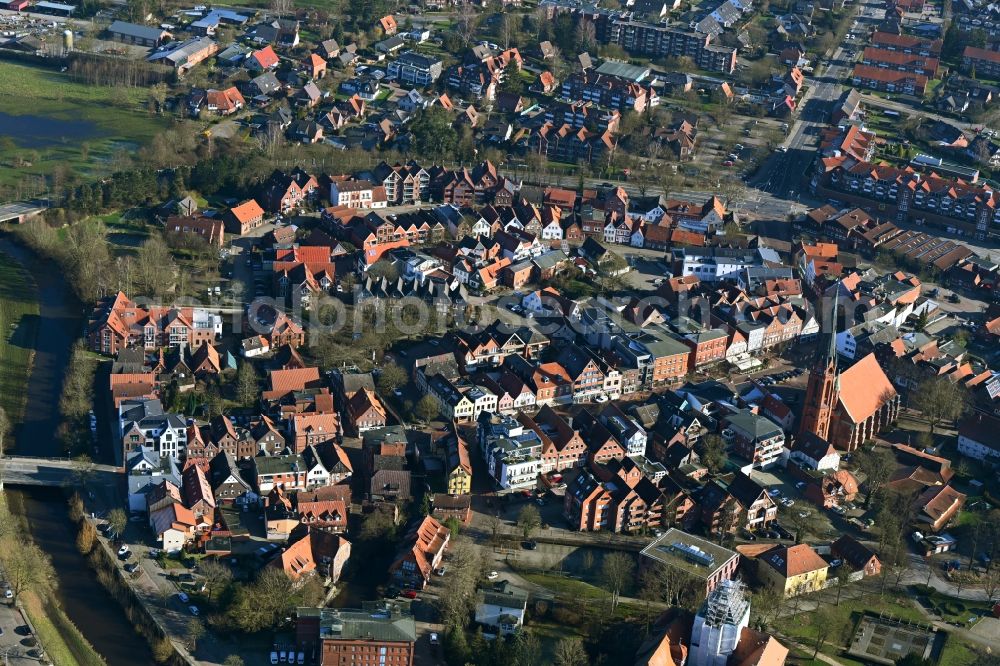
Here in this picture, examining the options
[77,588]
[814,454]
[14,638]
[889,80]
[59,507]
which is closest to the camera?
[14,638]

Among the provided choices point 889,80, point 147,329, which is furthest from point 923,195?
point 147,329

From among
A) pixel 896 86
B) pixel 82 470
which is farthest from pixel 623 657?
pixel 896 86

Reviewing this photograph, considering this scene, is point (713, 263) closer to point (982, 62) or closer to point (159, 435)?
point (159, 435)

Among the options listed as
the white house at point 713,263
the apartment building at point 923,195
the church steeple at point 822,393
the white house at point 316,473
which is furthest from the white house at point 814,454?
the apartment building at point 923,195

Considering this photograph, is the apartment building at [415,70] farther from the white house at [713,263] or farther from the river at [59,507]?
the river at [59,507]

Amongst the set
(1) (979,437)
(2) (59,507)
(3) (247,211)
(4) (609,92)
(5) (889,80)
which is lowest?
(2) (59,507)

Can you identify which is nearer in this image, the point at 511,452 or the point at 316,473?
the point at 316,473

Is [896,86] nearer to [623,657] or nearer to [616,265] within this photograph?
[616,265]
